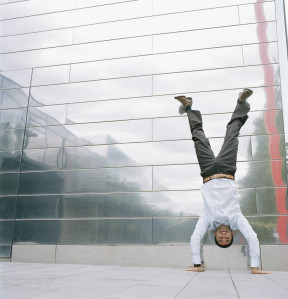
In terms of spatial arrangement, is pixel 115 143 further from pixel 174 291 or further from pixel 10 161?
pixel 174 291

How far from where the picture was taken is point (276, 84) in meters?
5.04

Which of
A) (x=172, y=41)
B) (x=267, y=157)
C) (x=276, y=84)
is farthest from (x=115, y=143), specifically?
(x=276, y=84)

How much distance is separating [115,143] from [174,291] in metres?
3.47

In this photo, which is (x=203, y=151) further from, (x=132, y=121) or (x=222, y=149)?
(x=132, y=121)

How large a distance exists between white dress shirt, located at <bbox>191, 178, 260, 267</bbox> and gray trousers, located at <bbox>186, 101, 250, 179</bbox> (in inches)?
7.1

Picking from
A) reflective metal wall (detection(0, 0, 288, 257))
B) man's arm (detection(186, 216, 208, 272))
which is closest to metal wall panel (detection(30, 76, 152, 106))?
reflective metal wall (detection(0, 0, 288, 257))

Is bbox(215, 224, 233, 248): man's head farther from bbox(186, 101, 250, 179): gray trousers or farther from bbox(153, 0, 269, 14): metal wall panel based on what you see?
bbox(153, 0, 269, 14): metal wall panel

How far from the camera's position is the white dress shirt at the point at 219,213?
3.90m

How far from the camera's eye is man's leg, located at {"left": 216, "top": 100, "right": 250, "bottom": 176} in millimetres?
4324

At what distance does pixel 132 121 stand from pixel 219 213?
93.9 inches

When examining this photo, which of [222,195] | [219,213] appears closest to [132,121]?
[222,195]

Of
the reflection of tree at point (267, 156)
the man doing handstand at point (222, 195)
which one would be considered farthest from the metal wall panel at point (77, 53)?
the reflection of tree at point (267, 156)

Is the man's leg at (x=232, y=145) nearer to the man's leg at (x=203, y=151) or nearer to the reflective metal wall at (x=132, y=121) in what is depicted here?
the man's leg at (x=203, y=151)

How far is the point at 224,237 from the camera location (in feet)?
12.7
